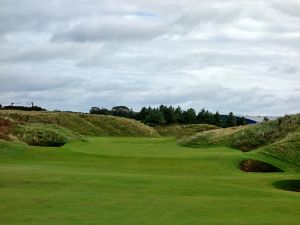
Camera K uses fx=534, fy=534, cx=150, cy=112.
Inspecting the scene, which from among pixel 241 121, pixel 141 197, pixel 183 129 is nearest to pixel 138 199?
pixel 141 197

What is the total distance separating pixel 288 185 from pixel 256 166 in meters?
8.66

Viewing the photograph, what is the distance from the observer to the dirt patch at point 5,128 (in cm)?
4563

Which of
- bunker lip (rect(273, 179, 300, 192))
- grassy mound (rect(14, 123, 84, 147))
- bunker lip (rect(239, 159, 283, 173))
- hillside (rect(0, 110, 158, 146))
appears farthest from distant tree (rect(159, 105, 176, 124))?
bunker lip (rect(273, 179, 300, 192))

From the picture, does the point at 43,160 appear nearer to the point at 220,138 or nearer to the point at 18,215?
the point at 18,215

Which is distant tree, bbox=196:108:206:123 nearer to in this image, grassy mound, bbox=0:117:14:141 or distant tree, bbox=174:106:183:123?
distant tree, bbox=174:106:183:123

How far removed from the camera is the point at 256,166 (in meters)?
36.0

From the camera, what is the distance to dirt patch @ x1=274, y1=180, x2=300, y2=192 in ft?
88.4

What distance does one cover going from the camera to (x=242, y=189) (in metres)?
22.5

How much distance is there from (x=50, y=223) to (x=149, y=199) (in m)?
5.01

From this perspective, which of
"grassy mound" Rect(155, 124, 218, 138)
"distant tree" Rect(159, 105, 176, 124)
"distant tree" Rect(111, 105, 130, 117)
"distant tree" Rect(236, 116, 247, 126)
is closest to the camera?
"grassy mound" Rect(155, 124, 218, 138)

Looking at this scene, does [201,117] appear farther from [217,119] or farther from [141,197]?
[141,197]

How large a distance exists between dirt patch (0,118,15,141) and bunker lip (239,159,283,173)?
67.1ft

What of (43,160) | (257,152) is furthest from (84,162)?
(257,152)

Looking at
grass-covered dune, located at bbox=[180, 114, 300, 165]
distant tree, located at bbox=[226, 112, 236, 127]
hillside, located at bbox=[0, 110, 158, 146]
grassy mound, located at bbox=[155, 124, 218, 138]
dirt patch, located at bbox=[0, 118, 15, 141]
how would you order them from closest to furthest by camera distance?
dirt patch, located at bbox=[0, 118, 15, 141] → grass-covered dune, located at bbox=[180, 114, 300, 165] → hillside, located at bbox=[0, 110, 158, 146] → grassy mound, located at bbox=[155, 124, 218, 138] → distant tree, located at bbox=[226, 112, 236, 127]
